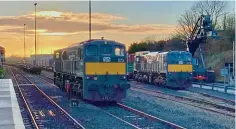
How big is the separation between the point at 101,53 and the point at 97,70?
0.85 m

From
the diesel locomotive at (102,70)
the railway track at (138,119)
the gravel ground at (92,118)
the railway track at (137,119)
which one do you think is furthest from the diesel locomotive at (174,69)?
the railway track at (137,119)

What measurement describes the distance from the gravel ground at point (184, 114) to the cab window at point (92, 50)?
3.03 metres

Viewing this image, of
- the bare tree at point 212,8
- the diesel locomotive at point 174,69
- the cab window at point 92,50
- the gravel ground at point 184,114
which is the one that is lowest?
the gravel ground at point 184,114

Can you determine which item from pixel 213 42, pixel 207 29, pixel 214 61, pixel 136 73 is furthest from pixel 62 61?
pixel 213 42

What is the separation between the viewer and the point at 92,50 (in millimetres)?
21125

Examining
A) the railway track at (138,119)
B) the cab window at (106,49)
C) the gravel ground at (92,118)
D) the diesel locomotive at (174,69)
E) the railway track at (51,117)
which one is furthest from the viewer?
the diesel locomotive at (174,69)

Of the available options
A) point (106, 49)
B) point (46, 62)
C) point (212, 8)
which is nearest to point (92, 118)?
point (106, 49)

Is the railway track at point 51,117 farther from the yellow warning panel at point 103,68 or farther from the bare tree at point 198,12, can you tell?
the bare tree at point 198,12

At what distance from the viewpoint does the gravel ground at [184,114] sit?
14.9 meters

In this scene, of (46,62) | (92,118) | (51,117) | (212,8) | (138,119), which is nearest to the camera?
(138,119)

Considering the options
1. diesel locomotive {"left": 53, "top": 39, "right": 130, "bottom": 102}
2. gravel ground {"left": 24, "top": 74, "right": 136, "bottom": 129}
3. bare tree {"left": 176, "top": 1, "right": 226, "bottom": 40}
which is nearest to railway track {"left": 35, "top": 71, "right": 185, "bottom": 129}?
gravel ground {"left": 24, "top": 74, "right": 136, "bottom": 129}

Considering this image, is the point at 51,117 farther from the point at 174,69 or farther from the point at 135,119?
the point at 174,69

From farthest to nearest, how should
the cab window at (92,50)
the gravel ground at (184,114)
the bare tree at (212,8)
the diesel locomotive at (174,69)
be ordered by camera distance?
the bare tree at (212,8)
the diesel locomotive at (174,69)
the cab window at (92,50)
the gravel ground at (184,114)

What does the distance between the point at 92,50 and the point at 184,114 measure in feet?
19.2
